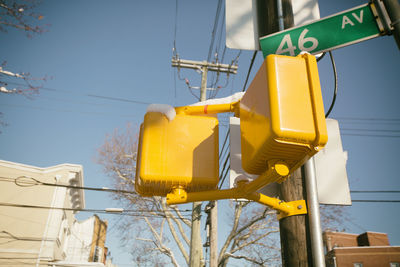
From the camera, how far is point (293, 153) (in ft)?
4.03

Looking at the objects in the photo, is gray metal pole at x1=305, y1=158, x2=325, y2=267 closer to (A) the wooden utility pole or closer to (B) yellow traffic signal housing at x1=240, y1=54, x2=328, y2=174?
(A) the wooden utility pole

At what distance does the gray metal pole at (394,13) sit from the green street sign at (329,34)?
0.40 ft

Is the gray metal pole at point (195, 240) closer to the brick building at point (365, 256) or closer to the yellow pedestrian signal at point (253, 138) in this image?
the yellow pedestrian signal at point (253, 138)

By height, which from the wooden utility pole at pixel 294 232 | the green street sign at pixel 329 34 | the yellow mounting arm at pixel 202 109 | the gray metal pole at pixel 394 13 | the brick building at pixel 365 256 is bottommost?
the wooden utility pole at pixel 294 232

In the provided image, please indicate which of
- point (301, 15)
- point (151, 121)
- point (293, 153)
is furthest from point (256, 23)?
point (293, 153)

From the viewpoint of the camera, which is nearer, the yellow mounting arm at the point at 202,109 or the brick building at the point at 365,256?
the yellow mounting arm at the point at 202,109

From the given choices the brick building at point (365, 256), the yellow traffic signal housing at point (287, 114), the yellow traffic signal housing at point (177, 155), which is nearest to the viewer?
the yellow traffic signal housing at point (287, 114)

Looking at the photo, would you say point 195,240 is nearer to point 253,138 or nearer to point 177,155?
point 177,155

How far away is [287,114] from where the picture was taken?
1.15m

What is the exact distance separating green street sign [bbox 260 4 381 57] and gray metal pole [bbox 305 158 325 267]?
2.67 ft

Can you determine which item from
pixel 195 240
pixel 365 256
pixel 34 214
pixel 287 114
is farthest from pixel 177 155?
pixel 365 256

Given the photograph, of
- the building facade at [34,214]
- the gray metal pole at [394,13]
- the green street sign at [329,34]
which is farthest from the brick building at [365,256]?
the gray metal pole at [394,13]

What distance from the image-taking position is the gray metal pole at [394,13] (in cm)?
166

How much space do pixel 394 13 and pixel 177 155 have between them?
152 cm
